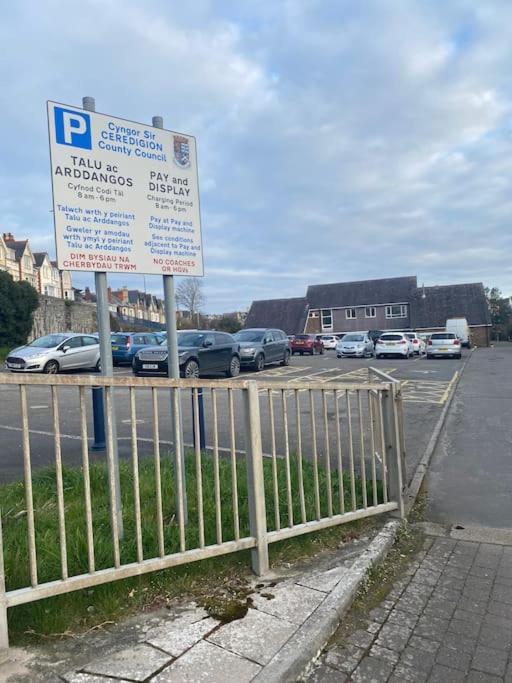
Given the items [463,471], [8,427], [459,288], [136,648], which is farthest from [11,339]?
[459,288]

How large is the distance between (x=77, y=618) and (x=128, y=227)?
8.17 ft

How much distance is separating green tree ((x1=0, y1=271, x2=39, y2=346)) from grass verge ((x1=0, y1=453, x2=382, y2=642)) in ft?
77.5

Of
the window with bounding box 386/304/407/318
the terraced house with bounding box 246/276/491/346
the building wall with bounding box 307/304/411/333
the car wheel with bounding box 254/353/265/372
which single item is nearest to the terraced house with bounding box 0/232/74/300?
the terraced house with bounding box 246/276/491/346

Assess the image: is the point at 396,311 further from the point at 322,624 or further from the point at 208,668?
the point at 208,668

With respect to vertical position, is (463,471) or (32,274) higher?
(32,274)

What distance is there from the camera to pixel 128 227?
3764 millimetres

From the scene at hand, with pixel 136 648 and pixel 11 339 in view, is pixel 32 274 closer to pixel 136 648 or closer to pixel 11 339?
pixel 11 339

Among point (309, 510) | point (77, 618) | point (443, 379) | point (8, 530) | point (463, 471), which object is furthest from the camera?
point (443, 379)

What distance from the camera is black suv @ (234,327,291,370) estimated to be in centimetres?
1945

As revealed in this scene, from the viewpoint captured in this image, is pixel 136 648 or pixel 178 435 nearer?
pixel 136 648

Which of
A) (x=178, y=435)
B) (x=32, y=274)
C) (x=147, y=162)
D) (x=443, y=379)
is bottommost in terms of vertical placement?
(x=443, y=379)

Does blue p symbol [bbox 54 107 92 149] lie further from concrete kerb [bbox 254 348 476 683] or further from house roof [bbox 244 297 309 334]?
house roof [bbox 244 297 309 334]

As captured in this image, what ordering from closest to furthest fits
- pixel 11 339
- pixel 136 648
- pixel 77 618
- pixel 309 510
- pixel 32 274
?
pixel 136 648
pixel 77 618
pixel 309 510
pixel 11 339
pixel 32 274

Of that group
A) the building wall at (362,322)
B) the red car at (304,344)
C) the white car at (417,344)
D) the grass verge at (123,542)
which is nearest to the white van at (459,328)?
the building wall at (362,322)
